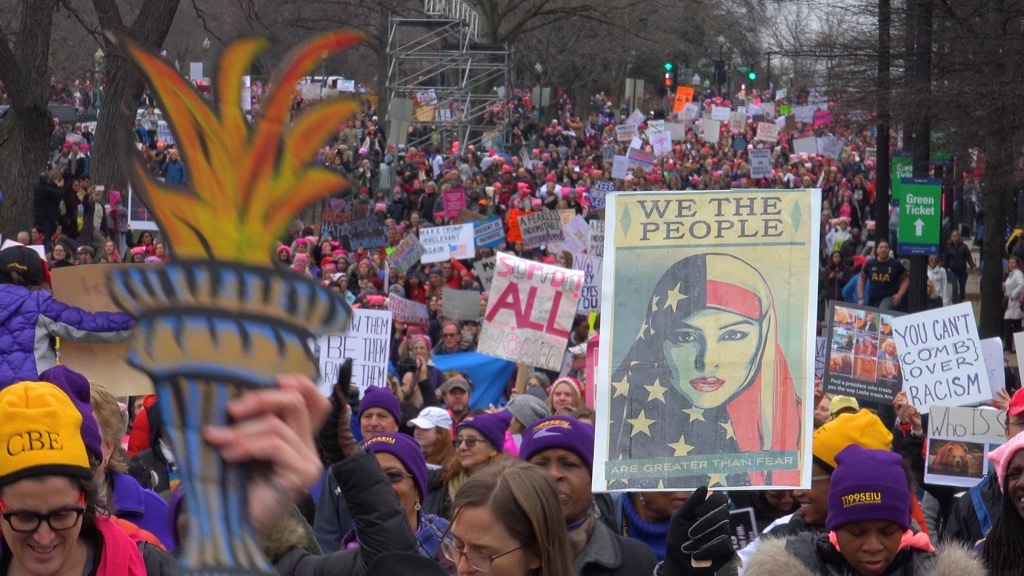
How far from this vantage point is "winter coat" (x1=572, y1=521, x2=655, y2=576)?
387cm

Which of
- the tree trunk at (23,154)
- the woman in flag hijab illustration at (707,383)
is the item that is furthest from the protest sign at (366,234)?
the woman in flag hijab illustration at (707,383)

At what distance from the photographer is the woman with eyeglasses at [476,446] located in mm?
5875

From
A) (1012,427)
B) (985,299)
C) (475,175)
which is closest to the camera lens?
(1012,427)

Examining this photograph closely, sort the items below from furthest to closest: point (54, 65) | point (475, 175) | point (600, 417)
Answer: point (54, 65)
point (475, 175)
point (600, 417)

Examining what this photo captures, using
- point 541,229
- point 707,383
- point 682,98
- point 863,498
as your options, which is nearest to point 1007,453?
point 863,498

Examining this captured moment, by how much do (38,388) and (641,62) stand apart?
73460 millimetres

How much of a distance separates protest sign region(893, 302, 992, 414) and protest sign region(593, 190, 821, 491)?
15.2ft

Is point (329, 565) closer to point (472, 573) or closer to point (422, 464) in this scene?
point (472, 573)

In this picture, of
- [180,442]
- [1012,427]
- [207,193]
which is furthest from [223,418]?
[1012,427]

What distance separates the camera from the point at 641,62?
245ft

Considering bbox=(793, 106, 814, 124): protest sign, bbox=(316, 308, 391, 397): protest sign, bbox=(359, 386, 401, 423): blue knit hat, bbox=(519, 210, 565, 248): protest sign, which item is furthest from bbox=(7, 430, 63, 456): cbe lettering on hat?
bbox=(793, 106, 814, 124): protest sign

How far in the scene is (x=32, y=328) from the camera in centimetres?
620

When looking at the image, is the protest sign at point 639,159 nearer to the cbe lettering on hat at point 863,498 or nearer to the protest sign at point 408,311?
the protest sign at point 408,311

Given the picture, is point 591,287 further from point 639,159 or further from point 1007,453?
point 639,159
